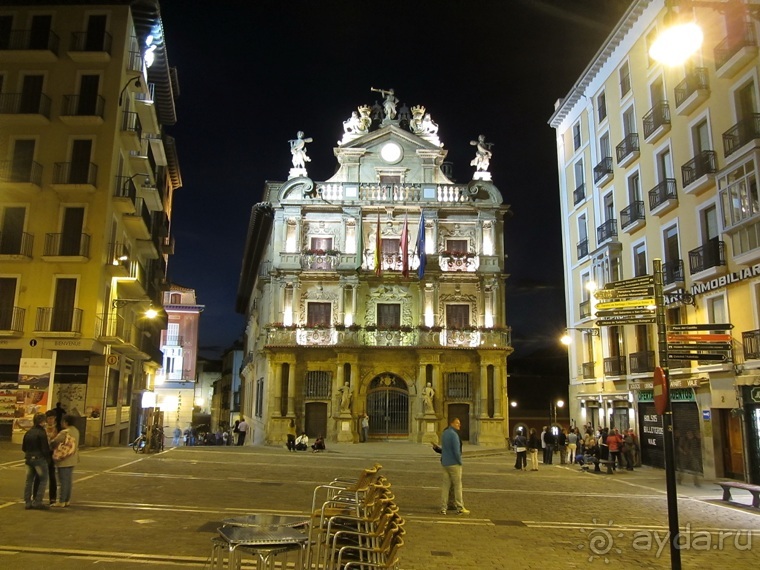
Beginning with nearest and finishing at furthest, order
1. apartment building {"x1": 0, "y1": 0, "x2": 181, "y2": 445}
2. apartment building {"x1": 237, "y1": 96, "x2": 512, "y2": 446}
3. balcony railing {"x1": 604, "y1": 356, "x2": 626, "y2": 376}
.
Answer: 1. apartment building {"x1": 0, "y1": 0, "x2": 181, "y2": 445}
2. balcony railing {"x1": 604, "y1": 356, "x2": 626, "y2": 376}
3. apartment building {"x1": 237, "y1": 96, "x2": 512, "y2": 446}

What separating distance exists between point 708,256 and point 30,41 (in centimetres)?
2841

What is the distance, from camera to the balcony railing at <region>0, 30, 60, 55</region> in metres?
28.0

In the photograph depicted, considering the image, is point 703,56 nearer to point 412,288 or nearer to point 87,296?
point 412,288

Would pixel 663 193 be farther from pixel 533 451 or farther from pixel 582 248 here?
pixel 533 451

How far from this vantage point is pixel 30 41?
92.5 ft

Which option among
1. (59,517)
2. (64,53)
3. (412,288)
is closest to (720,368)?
(59,517)

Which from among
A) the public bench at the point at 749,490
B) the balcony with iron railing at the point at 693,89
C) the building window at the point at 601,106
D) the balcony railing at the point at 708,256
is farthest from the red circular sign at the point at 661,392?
the building window at the point at 601,106

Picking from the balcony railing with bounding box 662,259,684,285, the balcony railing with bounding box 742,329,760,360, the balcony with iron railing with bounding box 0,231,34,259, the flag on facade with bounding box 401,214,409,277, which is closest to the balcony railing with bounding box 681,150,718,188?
the balcony railing with bounding box 662,259,684,285

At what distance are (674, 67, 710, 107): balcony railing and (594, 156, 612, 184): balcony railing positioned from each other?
6.44 meters

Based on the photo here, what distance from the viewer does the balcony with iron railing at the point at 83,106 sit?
27.8 metres

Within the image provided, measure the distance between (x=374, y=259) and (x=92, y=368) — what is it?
57.8ft

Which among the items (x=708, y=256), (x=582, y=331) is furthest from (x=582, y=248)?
(x=708, y=256)

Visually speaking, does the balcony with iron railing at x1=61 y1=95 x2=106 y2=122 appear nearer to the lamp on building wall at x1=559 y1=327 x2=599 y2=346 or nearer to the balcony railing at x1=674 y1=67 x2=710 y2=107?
the lamp on building wall at x1=559 y1=327 x2=599 y2=346

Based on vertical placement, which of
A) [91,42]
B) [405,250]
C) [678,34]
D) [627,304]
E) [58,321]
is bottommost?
[627,304]
